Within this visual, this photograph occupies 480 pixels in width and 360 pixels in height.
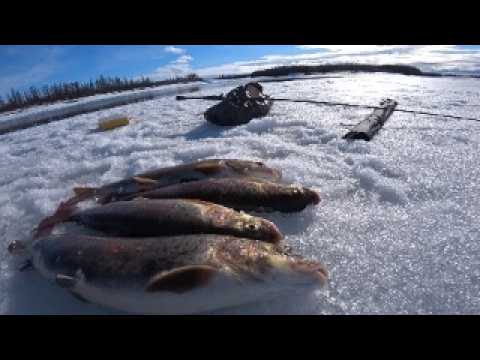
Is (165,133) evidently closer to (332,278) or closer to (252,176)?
(252,176)

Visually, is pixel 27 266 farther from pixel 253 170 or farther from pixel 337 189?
pixel 337 189

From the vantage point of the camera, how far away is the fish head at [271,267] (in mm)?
2174

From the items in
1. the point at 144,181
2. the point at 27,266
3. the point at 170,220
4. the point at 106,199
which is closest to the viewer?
the point at 27,266

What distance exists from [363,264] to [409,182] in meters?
1.60

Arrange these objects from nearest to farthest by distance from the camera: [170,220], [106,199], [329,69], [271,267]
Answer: [271,267]
[170,220]
[106,199]
[329,69]

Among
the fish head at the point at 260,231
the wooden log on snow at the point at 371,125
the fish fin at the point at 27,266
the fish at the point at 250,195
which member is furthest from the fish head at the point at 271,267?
the wooden log on snow at the point at 371,125

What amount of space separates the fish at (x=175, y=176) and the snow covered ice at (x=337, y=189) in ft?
1.21

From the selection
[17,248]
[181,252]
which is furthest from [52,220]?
[181,252]

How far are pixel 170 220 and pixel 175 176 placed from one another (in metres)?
1.13

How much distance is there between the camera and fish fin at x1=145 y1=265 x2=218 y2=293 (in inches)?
80.4

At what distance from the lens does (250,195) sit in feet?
10.5

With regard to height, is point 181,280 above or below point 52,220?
above
